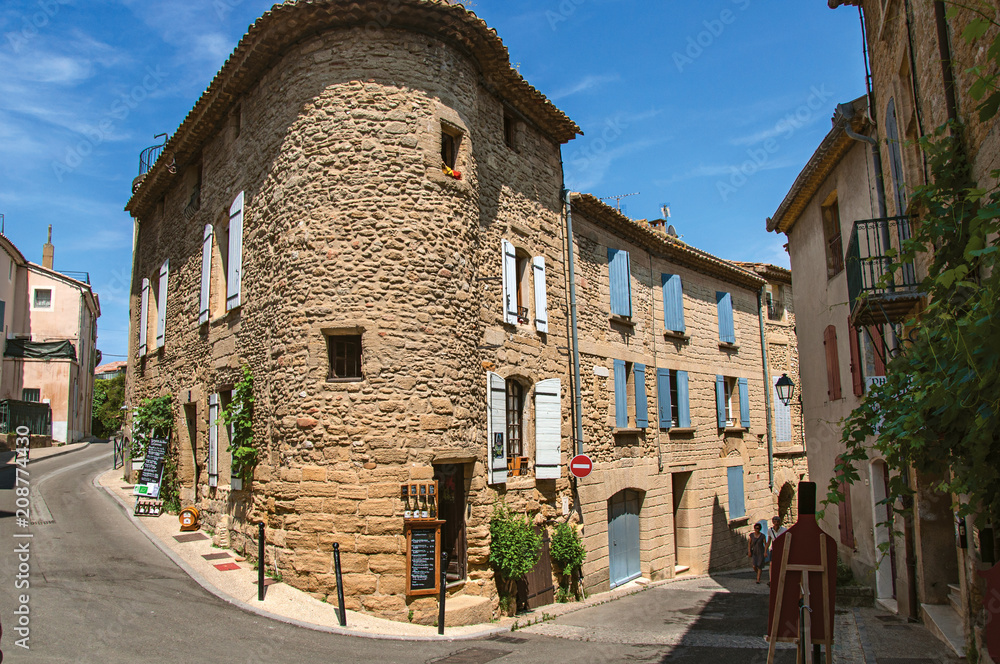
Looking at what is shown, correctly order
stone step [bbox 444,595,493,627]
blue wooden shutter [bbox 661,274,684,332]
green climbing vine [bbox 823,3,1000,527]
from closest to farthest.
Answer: green climbing vine [bbox 823,3,1000,527] < stone step [bbox 444,595,493,627] < blue wooden shutter [bbox 661,274,684,332]

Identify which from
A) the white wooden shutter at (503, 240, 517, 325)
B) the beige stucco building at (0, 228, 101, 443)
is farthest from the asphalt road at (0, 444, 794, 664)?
the beige stucco building at (0, 228, 101, 443)

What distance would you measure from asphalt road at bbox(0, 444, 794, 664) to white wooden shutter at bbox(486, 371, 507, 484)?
2.26m

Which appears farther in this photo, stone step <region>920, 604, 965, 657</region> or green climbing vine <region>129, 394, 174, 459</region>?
green climbing vine <region>129, 394, 174, 459</region>

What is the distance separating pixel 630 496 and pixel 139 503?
9660 mm

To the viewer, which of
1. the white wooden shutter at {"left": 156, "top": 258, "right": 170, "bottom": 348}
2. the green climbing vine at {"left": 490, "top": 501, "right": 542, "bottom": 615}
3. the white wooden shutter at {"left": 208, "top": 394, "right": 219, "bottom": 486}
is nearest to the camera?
the green climbing vine at {"left": 490, "top": 501, "right": 542, "bottom": 615}

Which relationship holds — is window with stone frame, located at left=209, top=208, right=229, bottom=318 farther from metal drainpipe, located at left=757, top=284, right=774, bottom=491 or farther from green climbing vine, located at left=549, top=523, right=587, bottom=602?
metal drainpipe, located at left=757, top=284, right=774, bottom=491

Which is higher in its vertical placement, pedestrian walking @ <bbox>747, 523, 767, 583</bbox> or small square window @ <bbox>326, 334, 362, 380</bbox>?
small square window @ <bbox>326, 334, 362, 380</bbox>

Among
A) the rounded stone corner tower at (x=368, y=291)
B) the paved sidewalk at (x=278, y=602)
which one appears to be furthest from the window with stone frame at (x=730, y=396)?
the paved sidewalk at (x=278, y=602)

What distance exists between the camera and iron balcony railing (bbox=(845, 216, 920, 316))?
285 inches

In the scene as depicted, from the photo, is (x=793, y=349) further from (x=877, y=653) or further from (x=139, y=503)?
(x=139, y=503)

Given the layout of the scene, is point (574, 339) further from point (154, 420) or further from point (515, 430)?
point (154, 420)

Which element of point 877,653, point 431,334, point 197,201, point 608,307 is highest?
point 197,201

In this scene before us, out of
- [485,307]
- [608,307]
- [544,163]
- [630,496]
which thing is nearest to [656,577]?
[630,496]

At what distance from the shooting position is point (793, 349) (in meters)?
22.0
